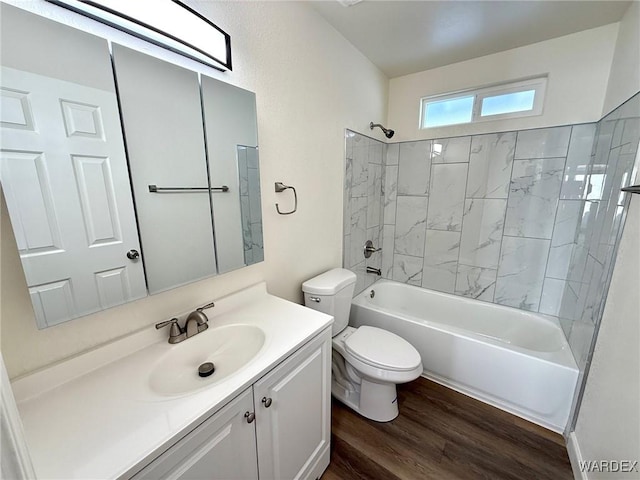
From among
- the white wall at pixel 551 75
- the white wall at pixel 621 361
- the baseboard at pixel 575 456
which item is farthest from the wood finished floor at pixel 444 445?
the white wall at pixel 551 75

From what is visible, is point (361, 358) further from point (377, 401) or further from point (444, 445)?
point (444, 445)

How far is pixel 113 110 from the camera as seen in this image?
2.79ft

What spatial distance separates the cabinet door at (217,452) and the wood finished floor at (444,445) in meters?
0.75

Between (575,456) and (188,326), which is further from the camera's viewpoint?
(575,456)

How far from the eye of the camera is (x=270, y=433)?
97cm

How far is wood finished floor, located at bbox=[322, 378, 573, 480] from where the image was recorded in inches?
53.9

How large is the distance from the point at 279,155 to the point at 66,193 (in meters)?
0.93

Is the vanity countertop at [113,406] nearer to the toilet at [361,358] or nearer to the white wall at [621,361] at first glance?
the toilet at [361,358]

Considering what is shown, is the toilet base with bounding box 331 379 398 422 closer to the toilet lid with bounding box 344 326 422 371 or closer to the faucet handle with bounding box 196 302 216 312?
the toilet lid with bounding box 344 326 422 371

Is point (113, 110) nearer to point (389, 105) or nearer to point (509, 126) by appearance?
point (389, 105)

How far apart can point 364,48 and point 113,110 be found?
1.81m

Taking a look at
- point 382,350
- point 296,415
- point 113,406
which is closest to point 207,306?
point 113,406

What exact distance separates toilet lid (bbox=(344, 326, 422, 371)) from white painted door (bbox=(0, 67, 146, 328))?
124cm

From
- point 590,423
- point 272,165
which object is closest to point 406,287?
point 590,423
